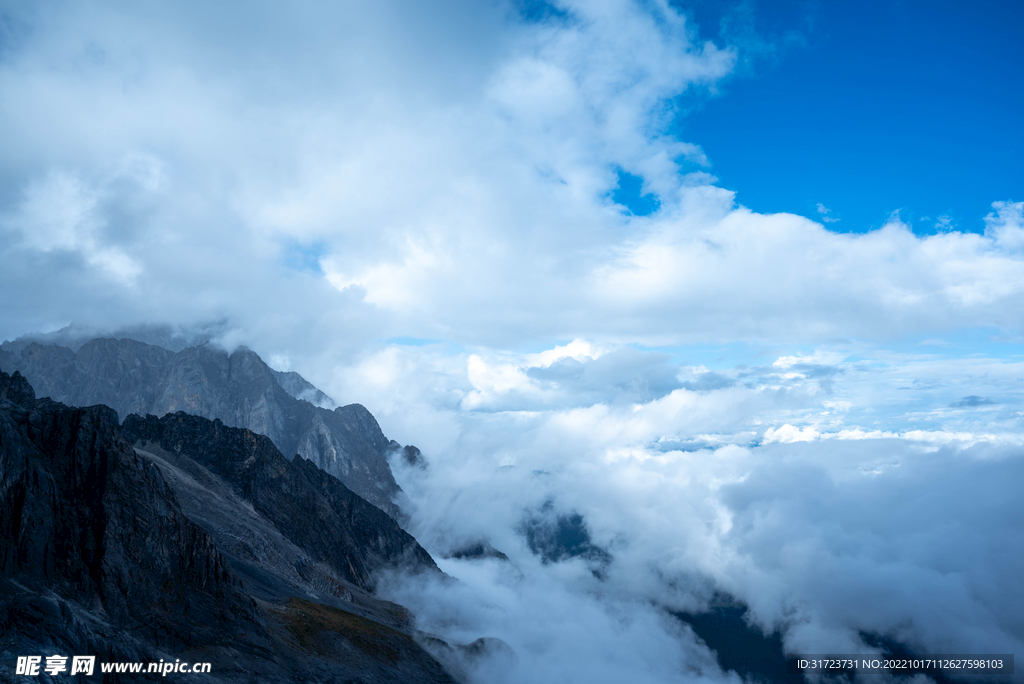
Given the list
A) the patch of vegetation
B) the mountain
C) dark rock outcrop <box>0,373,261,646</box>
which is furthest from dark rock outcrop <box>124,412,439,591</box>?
dark rock outcrop <box>0,373,261,646</box>

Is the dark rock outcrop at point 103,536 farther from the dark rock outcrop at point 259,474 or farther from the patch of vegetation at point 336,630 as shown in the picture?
the dark rock outcrop at point 259,474

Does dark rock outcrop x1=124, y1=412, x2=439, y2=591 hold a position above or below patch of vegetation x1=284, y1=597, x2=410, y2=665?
above

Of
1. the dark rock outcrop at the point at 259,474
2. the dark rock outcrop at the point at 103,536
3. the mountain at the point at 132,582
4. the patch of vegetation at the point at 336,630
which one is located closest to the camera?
the mountain at the point at 132,582

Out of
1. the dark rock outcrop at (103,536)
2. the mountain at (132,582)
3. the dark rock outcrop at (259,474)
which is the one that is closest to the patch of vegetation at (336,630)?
the mountain at (132,582)

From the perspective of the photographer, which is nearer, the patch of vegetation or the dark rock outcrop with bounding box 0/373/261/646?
the dark rock outcrop with bounding box 0/373/261/646

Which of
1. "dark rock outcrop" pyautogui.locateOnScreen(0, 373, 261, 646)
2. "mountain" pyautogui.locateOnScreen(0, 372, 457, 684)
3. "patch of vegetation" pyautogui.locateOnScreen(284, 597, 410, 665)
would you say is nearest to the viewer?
"mountain" pyautogui.locateOnScreen(0, 372, 457, 684)

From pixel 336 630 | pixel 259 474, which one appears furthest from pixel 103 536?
pixel 259 474

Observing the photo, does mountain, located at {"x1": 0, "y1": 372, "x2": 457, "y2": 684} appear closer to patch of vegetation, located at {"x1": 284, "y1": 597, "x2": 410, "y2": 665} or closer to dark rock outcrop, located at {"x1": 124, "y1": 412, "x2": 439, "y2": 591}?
patch of vegetation, located at {"x1": 284, "y1": 597, "x2": 410, "y2": 665}

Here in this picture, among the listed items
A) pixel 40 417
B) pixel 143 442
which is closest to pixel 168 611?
pixel 40 417

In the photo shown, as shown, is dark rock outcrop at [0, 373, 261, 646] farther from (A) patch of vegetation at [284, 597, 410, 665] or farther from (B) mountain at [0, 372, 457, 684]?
(A) patch of vegetation at [284, 597, 410, 665]

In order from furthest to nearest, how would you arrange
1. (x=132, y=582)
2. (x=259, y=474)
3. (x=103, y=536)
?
1. (x=259, y=474)
2. (x=132, y=582)
3. (x=103, y=536)

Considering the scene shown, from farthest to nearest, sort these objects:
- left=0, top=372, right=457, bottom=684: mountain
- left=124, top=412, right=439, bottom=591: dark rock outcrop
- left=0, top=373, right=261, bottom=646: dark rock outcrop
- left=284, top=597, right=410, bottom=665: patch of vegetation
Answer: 1. left=124, top=412, right=439, bottom=591: dark rock outcrop
2. left=284, top=597, right=410, bottom=665: patch of vegetation
3. left=0, top=373, right=261, bottom=646: dark rock outcrop
4. left=0, top=372, right=457, bottom=684: mountain

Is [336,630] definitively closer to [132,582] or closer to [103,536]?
[132,582]

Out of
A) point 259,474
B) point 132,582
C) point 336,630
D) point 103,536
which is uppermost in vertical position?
point 259,474
